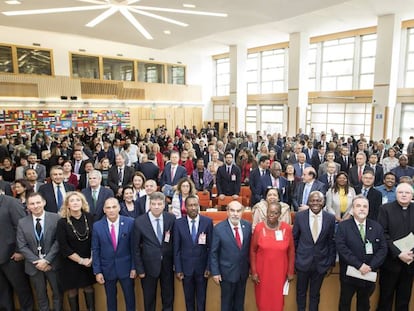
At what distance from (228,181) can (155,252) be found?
123 inches

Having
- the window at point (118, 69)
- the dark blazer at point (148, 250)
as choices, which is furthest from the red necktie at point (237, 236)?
the window at point (118, 69)

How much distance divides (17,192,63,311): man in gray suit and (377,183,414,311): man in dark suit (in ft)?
12.3

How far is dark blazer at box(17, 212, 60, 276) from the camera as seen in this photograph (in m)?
3.34

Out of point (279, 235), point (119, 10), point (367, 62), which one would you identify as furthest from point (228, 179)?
point (367, 62)

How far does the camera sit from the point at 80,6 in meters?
8.12

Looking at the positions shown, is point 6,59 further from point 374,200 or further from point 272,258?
point 374,200

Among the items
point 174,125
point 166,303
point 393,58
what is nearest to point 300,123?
point 393,58

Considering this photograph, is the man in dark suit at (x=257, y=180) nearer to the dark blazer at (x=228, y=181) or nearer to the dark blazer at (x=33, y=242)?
the dark blazer at (x=228, y=181)

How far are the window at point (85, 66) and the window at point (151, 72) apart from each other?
296 cm

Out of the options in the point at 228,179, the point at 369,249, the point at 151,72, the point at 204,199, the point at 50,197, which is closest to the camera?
the point at 369,249

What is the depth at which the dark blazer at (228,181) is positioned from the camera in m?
6.22

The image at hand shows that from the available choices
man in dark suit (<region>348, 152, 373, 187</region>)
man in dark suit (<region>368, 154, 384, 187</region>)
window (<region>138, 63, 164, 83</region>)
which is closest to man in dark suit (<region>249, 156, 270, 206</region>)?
man in dark suit (<region>348, 152, 373, 187</region>)

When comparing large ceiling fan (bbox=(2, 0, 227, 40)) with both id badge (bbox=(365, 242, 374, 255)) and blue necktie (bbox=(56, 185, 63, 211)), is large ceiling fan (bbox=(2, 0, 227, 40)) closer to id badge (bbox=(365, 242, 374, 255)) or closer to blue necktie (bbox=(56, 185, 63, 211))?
blue necktie (bbox=(56, 185, 63, 211))

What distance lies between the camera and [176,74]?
21.9 m
